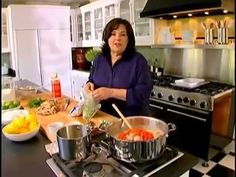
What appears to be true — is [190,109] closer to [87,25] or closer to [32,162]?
[32,162]

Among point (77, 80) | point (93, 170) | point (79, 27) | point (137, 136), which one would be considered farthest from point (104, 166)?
point (79, 27)

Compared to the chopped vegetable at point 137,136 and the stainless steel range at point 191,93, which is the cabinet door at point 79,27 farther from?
the chopped vegetable at point 137,136

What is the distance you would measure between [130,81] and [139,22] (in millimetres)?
1716

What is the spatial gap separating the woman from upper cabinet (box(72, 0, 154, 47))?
1.40 m

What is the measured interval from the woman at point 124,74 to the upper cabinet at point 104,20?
4.58 ft

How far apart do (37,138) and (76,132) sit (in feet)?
1.08

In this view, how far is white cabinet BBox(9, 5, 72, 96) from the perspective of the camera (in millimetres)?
3953

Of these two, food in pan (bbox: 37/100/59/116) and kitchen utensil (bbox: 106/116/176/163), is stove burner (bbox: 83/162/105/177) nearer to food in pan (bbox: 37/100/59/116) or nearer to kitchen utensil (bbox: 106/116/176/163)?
kitchen utensil (bbox: 106/116/176/163)

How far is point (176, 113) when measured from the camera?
2.37 meters

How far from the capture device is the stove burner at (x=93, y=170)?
80 centimetres

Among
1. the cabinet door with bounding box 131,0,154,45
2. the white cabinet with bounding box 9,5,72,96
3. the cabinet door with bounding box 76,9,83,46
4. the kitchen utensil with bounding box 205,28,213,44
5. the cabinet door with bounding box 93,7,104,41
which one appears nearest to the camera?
the kitchen utensil with bounding box 205,28,213,44

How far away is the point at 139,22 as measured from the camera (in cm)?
303

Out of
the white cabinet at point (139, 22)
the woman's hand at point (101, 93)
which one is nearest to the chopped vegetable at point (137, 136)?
the woman's hand at point (101, 93)

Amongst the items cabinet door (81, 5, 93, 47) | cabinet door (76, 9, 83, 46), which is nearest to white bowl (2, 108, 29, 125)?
cabinet door (81, 5, 93, 47)
